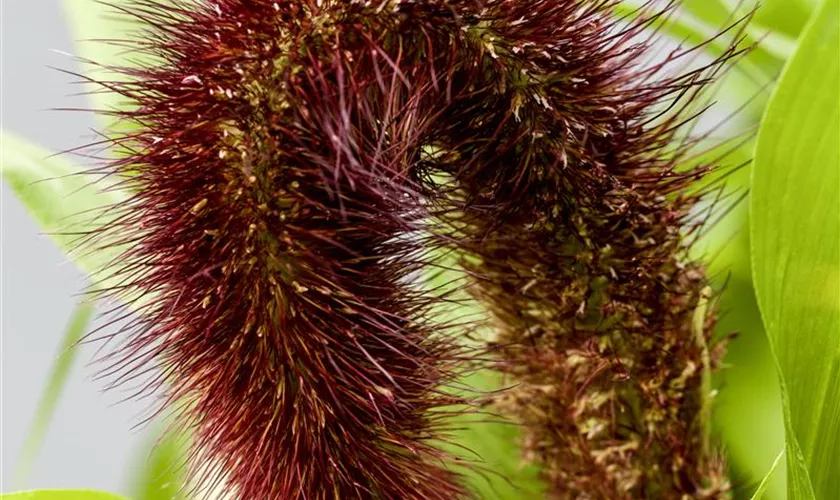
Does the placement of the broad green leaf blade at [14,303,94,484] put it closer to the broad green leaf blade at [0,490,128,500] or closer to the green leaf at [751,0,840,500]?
the broad green leaf blade at [0,490,128,500]

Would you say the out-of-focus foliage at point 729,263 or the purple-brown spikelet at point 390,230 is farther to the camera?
the out-of-focus foliage at point 729,263

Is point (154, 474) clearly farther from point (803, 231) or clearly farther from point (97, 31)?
point (803, 231)

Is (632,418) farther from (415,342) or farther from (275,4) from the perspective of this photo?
(275,4)

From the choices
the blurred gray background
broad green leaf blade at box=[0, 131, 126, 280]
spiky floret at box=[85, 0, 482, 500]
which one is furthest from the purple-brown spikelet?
the blurred gray background

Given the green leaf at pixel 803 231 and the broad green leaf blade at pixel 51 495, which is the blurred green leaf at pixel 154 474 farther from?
the green leaf at pixel 803 231

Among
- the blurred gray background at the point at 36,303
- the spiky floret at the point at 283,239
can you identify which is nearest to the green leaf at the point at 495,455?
the spiky floret at the point at 283,239

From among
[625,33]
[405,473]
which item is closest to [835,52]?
[625,33]

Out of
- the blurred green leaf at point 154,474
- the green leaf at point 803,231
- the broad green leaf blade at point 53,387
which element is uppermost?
the green leaf at point 803,231
